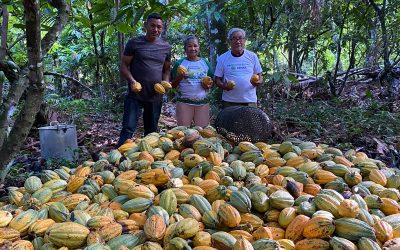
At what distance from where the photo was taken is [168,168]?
231 centimetres

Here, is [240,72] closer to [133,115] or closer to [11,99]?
[133,115]

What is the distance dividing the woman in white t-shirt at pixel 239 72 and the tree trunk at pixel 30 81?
6.69ft

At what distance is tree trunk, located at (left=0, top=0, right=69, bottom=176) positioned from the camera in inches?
73.1

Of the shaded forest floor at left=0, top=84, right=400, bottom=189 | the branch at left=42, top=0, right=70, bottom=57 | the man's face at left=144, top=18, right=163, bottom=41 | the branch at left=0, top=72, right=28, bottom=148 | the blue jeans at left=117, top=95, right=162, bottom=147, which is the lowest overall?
the shaded forest floor at left=0, top=84, right=400, bottom=189

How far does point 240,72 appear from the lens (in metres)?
3.99

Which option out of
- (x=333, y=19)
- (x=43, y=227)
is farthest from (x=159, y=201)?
(x=333, y=19)

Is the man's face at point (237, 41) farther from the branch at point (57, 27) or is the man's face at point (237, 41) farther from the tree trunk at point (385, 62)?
the tree trunk at point (385, 62)

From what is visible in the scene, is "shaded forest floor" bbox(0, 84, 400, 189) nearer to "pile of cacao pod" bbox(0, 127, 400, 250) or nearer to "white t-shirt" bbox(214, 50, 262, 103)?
"white t-shirt" bbox(214, 50, 262, 103)

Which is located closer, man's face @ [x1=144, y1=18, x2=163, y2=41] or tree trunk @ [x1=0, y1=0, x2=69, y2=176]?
tree trunk @ [x1=0, y1=0, x2=69, y2=176]

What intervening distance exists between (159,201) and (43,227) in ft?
1.76

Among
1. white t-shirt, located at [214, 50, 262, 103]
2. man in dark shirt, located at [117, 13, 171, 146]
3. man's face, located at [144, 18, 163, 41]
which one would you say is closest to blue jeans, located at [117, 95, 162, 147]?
man in dark shirt, located at [117, 13, 171, 146]

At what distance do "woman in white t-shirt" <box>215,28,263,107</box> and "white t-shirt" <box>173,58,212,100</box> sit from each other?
0.18 meters

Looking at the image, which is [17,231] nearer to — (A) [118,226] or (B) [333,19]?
(A) [118,226]

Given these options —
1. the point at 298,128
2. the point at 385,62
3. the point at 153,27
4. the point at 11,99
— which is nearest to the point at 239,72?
the point at 153,27
